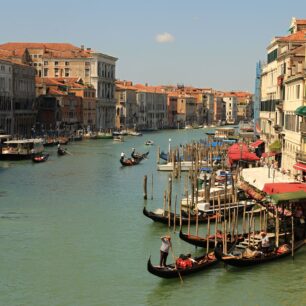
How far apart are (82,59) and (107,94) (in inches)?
183

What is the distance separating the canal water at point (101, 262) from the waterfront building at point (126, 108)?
1700 inches

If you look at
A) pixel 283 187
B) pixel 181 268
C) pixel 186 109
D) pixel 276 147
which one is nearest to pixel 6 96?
pixel 276 147

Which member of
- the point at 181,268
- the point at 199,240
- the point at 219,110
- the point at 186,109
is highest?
the point at 186,109

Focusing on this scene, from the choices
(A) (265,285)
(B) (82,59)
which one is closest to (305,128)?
(A) (265,285)

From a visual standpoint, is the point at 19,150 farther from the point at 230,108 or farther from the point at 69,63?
the point at 230,108

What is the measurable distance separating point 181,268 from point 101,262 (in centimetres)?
150

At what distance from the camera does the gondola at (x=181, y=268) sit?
30.6 ft

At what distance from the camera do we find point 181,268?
9.59m

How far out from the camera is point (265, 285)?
31.2 feet

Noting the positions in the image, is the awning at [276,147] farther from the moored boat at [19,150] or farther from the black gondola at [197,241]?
the moored boat at [19,150]

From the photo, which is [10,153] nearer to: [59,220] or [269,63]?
[269,63]

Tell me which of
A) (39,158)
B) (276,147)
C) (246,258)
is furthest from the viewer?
(39,158)

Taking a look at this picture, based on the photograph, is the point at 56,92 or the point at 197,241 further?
the point at 56,92

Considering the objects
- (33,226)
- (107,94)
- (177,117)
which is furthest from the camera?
(177,117)
